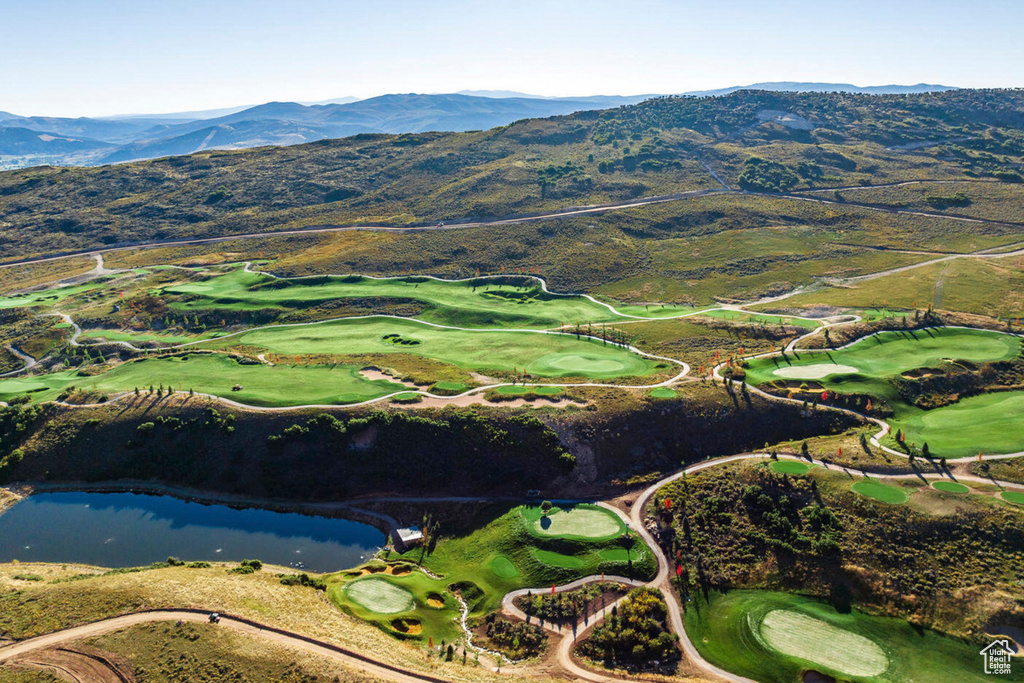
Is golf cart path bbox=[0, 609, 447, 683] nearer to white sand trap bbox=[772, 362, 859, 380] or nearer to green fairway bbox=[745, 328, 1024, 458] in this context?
green fairway bbox=[745, 328, 1024, 458]

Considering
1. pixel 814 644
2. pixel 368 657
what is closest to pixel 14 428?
pixel 368 657

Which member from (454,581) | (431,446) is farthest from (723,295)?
(454,581)

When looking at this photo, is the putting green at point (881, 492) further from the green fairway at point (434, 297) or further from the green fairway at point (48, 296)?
the green fairway at point (48, 296)

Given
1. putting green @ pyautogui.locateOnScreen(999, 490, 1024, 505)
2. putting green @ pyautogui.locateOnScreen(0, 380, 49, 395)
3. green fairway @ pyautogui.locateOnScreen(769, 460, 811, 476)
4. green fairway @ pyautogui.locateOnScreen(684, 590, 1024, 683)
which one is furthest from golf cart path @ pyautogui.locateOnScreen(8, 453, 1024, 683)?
putting green @ pyautogui.locateOnScreen(0, 380, 49, 395)

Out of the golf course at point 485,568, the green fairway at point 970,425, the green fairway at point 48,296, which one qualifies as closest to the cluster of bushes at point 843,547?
the golf course at point 485,568

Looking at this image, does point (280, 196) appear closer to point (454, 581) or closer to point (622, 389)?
point (622, 389)

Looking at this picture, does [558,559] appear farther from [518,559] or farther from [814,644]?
[814,644]

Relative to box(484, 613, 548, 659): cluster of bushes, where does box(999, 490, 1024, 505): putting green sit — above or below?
above
